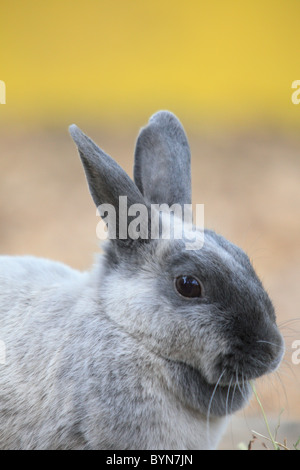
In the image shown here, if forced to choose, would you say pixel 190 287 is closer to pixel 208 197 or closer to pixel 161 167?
pixel 161 167

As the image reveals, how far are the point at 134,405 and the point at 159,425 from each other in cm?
8

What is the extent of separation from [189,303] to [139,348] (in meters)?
0.18

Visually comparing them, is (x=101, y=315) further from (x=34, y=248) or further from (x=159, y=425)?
(x=34, y=248)

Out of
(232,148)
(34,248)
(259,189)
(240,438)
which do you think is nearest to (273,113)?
(232,148)

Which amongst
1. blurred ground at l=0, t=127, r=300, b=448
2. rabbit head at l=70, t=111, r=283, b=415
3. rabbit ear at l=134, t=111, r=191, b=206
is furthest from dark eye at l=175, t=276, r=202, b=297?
blurred ground at l=0, t=127, r=300, b=448

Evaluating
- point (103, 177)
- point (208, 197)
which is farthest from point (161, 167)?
point (208, 197)

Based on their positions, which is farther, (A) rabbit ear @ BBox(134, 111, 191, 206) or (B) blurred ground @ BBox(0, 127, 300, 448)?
(B) blurred ground @ BBox(0, 127, 300, 448)

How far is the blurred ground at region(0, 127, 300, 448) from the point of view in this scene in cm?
451

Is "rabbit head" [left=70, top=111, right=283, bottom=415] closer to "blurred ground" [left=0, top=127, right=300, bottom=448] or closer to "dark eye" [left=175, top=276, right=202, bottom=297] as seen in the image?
"dark eye" [left=175, top=276, right=202, bottom=297]

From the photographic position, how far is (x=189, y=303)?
1.62 metres

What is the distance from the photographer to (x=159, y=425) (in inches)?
64.2

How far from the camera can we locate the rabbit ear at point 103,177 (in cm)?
163

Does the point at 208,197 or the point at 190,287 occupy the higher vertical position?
the point at 208,197
